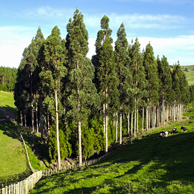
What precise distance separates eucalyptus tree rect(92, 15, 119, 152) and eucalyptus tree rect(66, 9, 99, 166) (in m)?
4.09

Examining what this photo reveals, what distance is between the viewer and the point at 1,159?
2978 cm

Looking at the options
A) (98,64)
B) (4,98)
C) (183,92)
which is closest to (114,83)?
(98,64)

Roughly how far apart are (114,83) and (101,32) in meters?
9.84

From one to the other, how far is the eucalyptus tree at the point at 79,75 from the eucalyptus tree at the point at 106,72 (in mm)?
4091

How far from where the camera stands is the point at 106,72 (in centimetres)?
3416

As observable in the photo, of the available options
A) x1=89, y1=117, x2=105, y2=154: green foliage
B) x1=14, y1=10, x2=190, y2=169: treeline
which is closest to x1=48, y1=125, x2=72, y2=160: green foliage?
x1=14, y1=10, x2=190, y2=169: treeline

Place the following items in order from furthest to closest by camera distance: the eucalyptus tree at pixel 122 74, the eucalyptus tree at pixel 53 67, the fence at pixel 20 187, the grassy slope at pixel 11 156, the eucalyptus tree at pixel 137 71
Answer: the eucalyptus tree at pixel 137 71 < the eucalyptus tree at pixel 122 74 < the eucalyptus tree at pixel 53 67 < the grassy slope at pixel 11 156 < the fence at pixel 20 187

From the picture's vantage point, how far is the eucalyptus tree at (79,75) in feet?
91.8

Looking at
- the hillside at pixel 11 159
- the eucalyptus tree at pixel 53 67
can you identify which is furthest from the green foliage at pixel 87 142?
the hillside at pixel 11 159

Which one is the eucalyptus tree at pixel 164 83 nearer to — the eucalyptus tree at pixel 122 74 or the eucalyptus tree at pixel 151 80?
the eucalyptus tree at pixel 151 80

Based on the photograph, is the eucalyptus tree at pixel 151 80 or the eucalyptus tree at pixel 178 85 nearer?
the eucalyptus tree at pixel 151 80

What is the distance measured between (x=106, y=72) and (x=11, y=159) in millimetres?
21473

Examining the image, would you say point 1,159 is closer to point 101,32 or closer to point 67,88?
point 67,88

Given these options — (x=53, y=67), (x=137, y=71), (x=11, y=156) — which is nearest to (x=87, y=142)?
(x=11, y=156)
